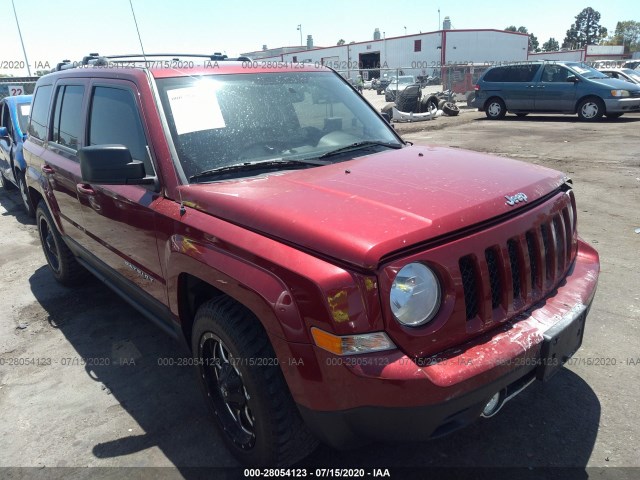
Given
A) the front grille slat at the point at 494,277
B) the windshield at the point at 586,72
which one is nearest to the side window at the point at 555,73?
the windshield at the point at 586,72

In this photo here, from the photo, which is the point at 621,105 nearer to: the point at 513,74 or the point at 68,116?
the point at 513,74

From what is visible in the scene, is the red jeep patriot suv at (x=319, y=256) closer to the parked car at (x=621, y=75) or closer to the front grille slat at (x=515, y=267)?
the front grille slat at (x=515, y=267)

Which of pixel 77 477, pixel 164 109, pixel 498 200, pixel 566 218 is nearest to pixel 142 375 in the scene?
pixel 77 477

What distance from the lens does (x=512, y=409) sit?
2887 mm

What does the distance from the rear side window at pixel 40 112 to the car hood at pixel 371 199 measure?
2774 mm

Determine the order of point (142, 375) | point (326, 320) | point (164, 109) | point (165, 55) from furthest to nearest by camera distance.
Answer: point (165, 55) < point (142, 375) < point (164, 109) < point (326, 320)

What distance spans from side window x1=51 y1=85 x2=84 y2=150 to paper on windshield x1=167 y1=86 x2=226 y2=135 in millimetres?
1306

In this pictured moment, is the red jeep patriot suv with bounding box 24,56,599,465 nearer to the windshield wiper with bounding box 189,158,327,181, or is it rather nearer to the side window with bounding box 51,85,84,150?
the windshield wiper with bounding box 189,158,327,181

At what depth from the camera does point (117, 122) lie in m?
3.26

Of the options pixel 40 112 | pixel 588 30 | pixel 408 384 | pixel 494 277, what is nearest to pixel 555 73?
pixel 40 112

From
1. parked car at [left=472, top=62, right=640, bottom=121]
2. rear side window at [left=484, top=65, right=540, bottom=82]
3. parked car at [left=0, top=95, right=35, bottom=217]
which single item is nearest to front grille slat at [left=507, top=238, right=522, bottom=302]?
parked car at [left=0, top=95, right=35, bottom=217]

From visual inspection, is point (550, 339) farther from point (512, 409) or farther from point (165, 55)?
point (165, 55)

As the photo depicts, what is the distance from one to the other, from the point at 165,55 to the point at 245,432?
11.1 ft

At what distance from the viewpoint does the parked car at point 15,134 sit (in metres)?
7.53
